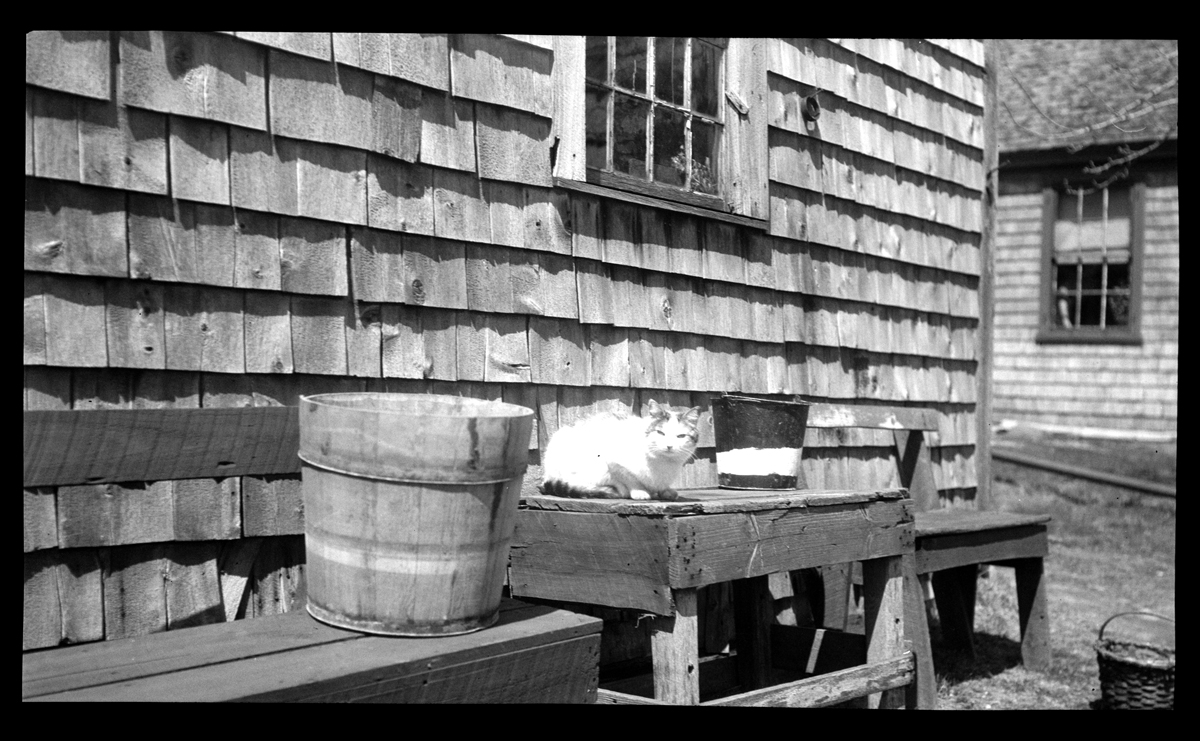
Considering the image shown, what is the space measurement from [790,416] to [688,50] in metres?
1.72

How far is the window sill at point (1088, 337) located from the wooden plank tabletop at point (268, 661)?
11.1m

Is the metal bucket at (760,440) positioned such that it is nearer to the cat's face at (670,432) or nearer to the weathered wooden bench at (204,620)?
the cat's face at (670,432)

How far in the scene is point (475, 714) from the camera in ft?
8.03

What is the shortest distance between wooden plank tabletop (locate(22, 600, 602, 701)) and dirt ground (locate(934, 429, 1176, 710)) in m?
2.86

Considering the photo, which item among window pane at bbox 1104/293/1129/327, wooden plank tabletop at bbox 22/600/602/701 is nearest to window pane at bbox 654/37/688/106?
wooden plank tabletop at bbox 22/600/602/701

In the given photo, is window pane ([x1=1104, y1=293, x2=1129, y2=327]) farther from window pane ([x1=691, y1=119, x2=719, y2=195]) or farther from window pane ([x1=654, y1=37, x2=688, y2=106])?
window pane ([x1=654, y1=37, x2=688, y2=106])

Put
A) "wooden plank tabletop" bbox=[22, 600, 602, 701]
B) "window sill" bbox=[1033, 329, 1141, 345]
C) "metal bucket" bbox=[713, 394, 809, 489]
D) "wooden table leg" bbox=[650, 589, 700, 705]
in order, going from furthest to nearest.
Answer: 1. "window sill" bbox=[1033, 329, 1141, 345]
2. "metal bucket" bbox=[713, 394, 809, 489]
3. "wooden table leg" bbox=[650, 589, 700, 705]
4. "wooden plank tabletop" bbox=[22, 600, 602, 701]

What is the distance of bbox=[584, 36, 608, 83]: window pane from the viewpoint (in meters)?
3.92

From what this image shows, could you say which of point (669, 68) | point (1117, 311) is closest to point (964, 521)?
point (669, 68)

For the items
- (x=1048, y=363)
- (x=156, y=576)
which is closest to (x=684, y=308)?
(x=156, y=576)

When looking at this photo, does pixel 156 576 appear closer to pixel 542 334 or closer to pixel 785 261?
pixel 542 334

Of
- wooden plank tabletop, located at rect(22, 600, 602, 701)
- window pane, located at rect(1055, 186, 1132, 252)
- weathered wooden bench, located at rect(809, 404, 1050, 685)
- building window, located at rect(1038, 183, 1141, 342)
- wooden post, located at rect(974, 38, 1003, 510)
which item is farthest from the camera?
window pane, located at rect(1055, 186, 1132, 252)

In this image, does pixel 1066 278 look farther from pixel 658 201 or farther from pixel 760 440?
pixel 760 440

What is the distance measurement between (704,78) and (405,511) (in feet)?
9.07
